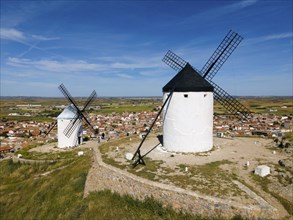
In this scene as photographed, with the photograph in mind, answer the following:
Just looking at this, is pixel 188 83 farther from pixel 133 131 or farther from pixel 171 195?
pixel 133 131

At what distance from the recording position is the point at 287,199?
30.1 feet

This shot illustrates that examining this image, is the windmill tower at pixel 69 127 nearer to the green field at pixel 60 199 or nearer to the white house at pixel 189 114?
the green field at pixel 60 199

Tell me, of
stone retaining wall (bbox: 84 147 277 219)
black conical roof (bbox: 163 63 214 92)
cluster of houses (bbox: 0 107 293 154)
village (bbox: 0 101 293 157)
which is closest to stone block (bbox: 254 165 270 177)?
stone retaining wall (bbox: 84 147 277 219)

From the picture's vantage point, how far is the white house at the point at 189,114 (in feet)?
48.0

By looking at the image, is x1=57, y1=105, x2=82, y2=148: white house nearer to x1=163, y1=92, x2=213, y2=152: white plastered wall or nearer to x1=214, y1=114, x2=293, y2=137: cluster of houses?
x1=163, y1=92, x2=213, y2=152: white plastered wall

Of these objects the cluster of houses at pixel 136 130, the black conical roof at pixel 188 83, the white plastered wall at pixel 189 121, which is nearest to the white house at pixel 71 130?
the cluster of houses at pixel 136 130

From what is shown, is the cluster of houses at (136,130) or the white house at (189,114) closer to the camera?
the white house at (189,114)

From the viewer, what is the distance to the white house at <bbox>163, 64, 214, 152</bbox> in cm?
1462

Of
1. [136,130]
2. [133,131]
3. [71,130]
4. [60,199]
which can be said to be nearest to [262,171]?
[60,199]

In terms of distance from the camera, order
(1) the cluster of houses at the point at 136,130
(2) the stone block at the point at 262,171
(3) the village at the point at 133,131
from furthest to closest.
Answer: (1) the cluster of houses at the point at 136,130, (3) the village at the point at 133,131, (2) the stone block at the point at 262,171

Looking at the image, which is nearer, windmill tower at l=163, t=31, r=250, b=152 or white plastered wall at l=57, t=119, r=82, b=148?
windmill tower at l=163, t=31, r=250, b=152

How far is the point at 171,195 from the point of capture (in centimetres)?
909

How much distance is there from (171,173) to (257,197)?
12.7 ft

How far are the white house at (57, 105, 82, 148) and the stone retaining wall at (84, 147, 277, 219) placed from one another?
12.2 meters
